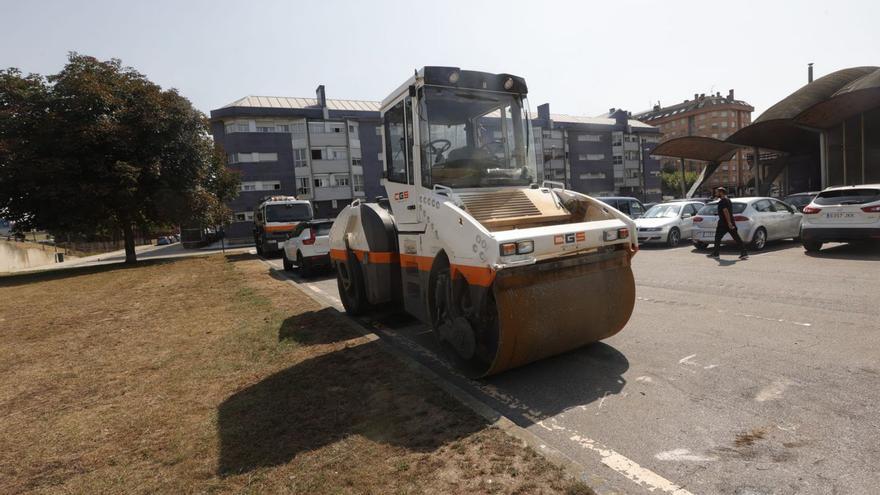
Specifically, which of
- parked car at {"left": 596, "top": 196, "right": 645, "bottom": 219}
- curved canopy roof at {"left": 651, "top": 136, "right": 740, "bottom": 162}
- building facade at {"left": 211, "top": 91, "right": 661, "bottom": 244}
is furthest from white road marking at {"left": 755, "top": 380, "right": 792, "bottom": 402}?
building facade at {"left": 211, "top": 91, "right": 661, "bottom": 244}

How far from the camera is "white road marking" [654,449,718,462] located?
9.80 feet

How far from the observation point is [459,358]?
15.9ft

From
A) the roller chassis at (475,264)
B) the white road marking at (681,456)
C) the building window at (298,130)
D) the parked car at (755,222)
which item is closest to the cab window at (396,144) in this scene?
the roller chassis at (475,264)

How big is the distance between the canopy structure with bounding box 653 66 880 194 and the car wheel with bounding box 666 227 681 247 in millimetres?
13395

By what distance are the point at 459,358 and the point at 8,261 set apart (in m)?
40.0

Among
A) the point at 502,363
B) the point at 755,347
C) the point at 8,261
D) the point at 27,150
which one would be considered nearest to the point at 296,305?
the point at 502,363

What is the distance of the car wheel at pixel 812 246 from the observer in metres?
11.8

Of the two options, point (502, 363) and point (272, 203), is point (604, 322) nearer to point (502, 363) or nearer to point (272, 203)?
point (502, 363)

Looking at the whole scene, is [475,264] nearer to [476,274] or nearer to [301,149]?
[476,274]

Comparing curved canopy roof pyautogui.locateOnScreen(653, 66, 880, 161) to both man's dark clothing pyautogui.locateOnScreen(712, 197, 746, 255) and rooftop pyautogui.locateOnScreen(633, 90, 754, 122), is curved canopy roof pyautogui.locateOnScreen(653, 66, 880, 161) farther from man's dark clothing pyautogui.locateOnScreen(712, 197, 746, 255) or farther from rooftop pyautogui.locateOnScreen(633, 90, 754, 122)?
rooftop pyautogui.locateOnScreen(633, 90, 754, 122)

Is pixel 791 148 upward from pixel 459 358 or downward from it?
upward

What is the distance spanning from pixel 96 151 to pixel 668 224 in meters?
22.6

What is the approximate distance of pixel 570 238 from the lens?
4340mm

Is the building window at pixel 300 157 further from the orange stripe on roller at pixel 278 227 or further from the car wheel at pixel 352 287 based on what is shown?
the car wheel at pixel 352 287
